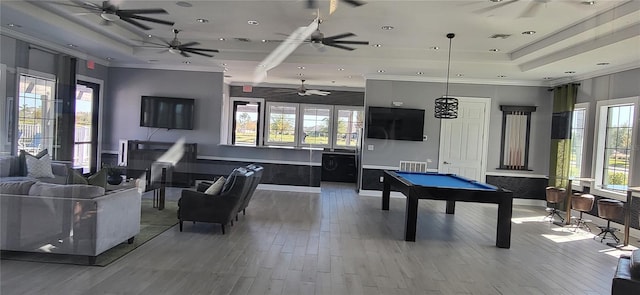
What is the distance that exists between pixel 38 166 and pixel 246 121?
759cm

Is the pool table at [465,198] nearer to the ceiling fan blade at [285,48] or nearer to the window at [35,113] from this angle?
the ceiling fan blade at [285,48]

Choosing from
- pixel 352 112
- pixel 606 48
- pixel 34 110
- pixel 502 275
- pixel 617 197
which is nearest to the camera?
pixel 502 275

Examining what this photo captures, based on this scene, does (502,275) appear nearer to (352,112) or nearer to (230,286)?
(230,286)

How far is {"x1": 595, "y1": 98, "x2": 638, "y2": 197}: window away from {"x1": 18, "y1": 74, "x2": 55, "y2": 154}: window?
309 inches

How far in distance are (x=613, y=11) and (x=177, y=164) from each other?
318 inches

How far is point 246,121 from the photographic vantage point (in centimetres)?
1248

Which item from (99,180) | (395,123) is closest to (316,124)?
(395,123)

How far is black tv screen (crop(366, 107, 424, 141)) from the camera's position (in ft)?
30.6

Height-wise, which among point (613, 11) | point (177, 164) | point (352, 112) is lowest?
point (177, 164)

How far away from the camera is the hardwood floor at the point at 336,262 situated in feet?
12.2

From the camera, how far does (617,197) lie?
6.31 meters

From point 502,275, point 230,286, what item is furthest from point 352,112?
point 230,286

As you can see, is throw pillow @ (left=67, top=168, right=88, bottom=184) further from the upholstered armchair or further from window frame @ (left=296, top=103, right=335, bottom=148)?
window frame @ (left=296, top=103, right=335, bottom=148)

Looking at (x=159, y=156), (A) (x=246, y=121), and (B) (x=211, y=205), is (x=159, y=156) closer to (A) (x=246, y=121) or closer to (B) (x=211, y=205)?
(A) (x=246, y=121)
